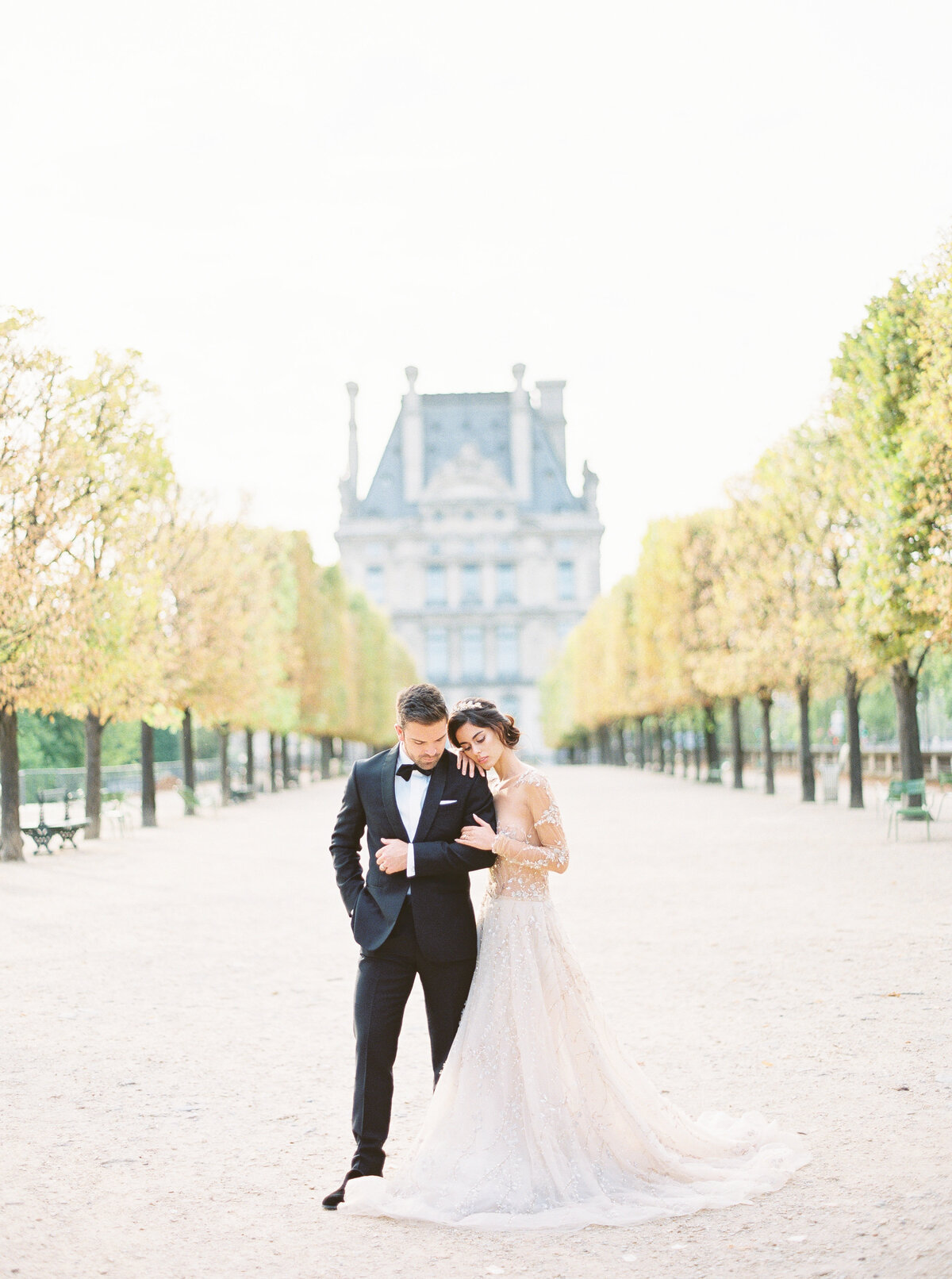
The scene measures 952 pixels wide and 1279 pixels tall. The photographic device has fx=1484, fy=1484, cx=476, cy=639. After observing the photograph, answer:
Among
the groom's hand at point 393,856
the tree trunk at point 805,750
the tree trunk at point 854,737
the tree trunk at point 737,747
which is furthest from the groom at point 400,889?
the tree trunk at point 737,747

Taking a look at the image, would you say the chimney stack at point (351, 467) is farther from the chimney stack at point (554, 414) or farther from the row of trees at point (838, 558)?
the row of trees at point (838, 558)

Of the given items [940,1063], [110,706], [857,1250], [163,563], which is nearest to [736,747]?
[163,563]

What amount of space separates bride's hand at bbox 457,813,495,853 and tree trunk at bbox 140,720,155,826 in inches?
811

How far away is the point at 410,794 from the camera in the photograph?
4.62 metres

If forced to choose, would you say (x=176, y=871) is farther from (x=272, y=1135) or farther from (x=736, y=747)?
(x=736, y=747)

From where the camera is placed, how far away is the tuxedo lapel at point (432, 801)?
4.55m

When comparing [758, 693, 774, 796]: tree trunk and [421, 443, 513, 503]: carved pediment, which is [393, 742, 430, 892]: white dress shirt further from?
[421, 443, 513, 503]: carved pediment

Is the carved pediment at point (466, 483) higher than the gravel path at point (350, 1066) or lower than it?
higher

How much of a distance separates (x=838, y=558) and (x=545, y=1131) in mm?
20915

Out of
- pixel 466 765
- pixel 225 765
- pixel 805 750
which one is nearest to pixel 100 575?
pixel 225 765

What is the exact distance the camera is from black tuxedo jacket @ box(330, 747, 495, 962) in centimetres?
455

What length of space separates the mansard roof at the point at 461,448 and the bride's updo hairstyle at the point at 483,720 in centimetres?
10716

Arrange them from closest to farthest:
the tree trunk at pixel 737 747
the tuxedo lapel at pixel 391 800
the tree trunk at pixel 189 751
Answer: the tuxedo lapel at pixel 391 800 → the tree trunk at pixel 189 751 → the tree trunk at pixel 737 747

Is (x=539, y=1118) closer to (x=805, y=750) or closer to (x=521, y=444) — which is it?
(x=805, y=750)
